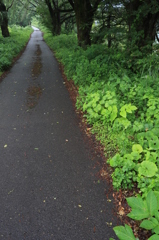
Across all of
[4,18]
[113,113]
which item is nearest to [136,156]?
[113,113]

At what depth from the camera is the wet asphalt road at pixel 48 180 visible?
104 inches

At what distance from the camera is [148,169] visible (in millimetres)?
2908

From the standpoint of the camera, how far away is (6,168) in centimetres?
371

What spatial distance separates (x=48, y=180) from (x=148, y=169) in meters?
1.70

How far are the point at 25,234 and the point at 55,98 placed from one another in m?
5.05

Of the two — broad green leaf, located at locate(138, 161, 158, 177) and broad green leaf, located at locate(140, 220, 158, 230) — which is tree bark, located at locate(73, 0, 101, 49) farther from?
broad green leaf, located at locate(140, 220, 158, 230)

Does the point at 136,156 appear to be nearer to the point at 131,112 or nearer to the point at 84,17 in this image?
the point at 131,112

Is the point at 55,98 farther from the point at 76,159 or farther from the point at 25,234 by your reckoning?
the point at 25,234

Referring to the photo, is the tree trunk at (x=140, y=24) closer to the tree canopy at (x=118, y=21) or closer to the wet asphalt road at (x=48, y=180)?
the tree canopy at (x=118, y=21)

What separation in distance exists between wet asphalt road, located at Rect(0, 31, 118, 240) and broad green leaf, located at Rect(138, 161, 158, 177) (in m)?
0.67

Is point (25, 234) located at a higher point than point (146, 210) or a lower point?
lower

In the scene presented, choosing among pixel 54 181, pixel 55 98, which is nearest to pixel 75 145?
pixel 54 181

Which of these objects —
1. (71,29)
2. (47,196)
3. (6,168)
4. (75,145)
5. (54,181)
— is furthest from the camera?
(71,29)

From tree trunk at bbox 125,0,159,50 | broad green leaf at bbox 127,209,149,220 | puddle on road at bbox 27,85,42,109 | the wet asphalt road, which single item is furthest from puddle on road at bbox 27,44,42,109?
broad green leaf at bbox 127,209,149,220
